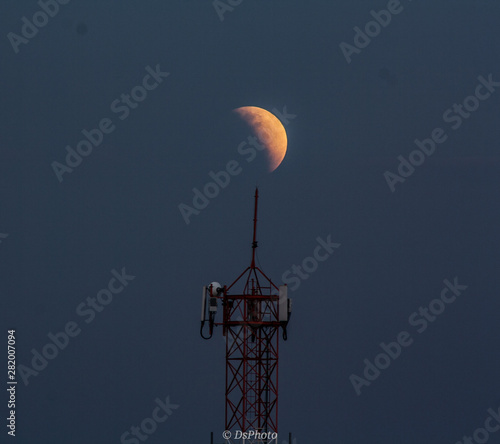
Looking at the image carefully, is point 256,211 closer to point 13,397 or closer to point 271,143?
point 271,143

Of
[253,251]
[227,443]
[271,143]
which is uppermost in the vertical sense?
[271,143]

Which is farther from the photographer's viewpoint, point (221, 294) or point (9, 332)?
point (9, 332)

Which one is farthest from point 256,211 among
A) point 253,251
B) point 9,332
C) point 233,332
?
point 9,332

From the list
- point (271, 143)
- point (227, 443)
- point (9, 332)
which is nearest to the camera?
point (227, 443)

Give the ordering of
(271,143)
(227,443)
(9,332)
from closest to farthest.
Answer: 1. (227,443)
2. (9,332)
3. (271,143)

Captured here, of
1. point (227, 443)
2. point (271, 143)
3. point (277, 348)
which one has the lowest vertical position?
point (227, 443)

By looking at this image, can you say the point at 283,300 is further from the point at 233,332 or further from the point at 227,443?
the point at 227,443

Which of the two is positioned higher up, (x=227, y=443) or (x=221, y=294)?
(x=221, y=294)

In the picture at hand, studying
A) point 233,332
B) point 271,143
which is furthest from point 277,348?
point 271,143

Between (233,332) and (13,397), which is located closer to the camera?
(233,332)
